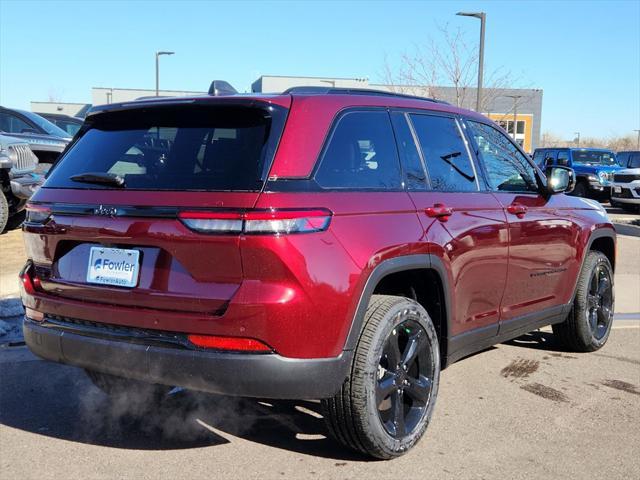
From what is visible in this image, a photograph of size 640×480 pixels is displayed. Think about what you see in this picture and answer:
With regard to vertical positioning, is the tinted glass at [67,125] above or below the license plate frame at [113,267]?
above

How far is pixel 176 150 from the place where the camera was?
10.8 ft

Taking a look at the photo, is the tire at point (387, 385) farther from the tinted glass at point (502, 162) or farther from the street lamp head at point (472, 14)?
the street lamp head at point (472, 14)

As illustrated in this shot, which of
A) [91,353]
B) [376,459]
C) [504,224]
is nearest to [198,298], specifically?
[91,353]

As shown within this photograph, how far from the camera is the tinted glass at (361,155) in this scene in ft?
10.7

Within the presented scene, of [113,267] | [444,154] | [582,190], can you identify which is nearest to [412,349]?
[444,154]

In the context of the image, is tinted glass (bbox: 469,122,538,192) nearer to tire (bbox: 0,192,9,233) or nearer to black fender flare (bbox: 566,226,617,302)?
black fender flare (bbox: 566,226,617,302)

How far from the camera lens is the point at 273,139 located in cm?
306

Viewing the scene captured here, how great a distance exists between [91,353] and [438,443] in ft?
6.15

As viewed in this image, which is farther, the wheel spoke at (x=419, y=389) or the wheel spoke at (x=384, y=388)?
the wheel spoke at (x=419, y=389)

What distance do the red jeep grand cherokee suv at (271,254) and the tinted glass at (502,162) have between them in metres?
0.49

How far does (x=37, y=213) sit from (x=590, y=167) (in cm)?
2183

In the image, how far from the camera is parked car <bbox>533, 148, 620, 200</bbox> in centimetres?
2217

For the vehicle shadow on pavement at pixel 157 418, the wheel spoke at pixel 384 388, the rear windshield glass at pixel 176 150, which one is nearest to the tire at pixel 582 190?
the vehicle shadow on pavement at pixel 157 418

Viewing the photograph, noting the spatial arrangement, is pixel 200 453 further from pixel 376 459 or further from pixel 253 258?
pixel 253 258
